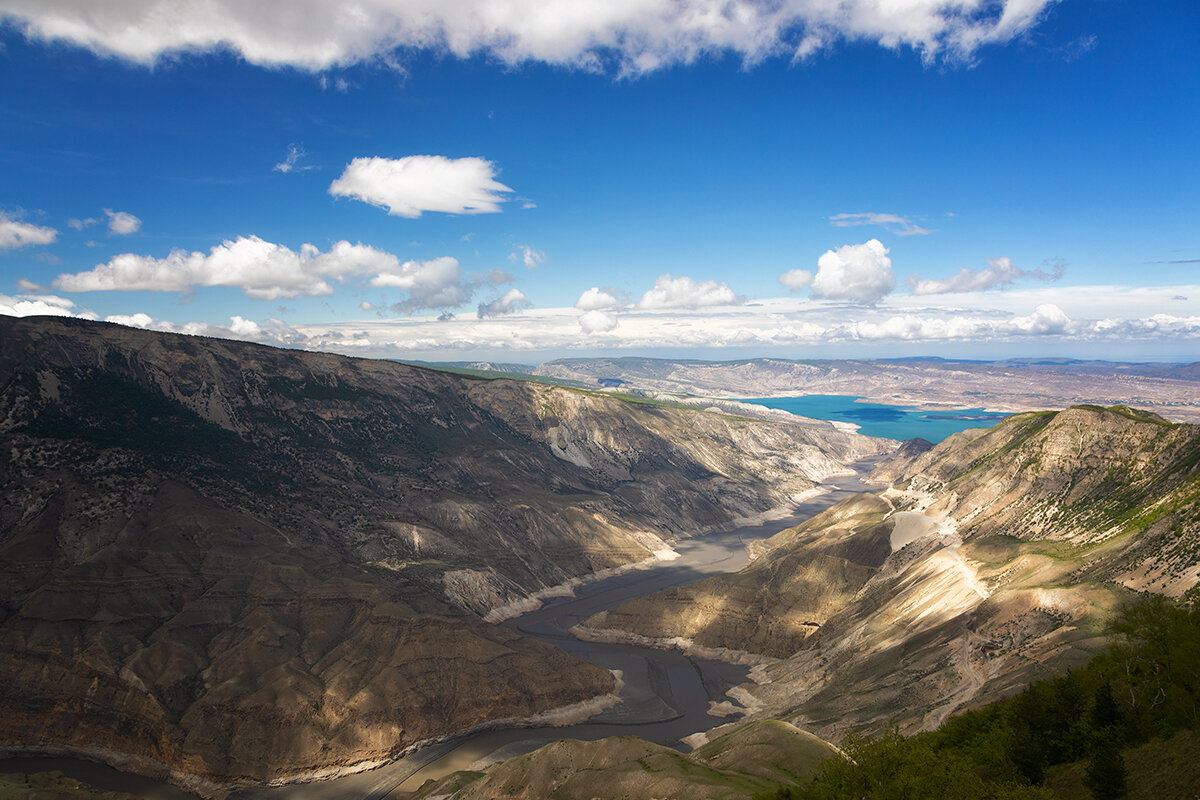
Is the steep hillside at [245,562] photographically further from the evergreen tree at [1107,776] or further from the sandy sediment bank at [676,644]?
the evergreen tree at [1107,776]

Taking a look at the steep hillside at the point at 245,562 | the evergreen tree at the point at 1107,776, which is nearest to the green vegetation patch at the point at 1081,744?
the evergreen tree at the point at 1107,776

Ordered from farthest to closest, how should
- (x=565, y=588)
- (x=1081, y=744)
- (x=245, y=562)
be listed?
1. (x=565, y=588)
2. (x=245, y=562)
3. (x=1081, y=744)

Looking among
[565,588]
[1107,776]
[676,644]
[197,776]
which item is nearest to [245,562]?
[197,776]

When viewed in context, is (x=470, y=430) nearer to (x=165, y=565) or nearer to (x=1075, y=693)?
(x=165, y=565)

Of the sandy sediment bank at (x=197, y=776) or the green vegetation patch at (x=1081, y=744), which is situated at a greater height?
the green vegetation patch at (x=1081, y=744)

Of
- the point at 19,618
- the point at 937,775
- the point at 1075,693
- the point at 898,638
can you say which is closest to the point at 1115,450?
the point at 898,638

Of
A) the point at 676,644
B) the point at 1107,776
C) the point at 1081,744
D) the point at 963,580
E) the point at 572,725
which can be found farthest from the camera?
the point at 676,644

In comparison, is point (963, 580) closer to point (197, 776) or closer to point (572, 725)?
point (572, 725)
